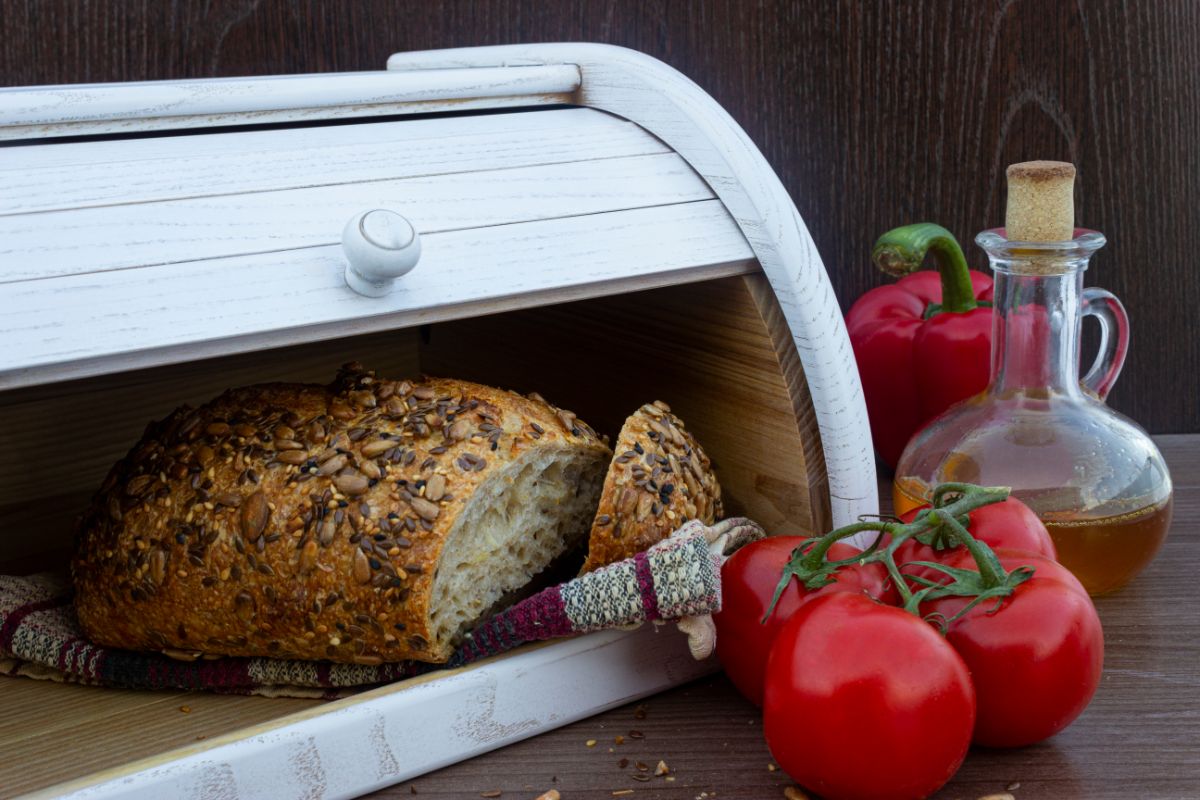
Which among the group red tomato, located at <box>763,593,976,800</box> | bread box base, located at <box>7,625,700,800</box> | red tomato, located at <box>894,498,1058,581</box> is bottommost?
bread box base, located at <box>7,625,700,800</box>

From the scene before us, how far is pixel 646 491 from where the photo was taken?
1109 mm

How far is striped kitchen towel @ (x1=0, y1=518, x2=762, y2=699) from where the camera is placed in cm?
103

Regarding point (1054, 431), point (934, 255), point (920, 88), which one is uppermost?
point (920, 88)

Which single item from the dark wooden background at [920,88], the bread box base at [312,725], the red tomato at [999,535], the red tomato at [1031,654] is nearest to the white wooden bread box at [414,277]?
the bread box base at [312,725]

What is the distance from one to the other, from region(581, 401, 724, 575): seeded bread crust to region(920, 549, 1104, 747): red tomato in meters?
0.25

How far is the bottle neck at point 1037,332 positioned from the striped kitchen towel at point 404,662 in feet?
1.09

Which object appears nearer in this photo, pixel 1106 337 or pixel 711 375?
pixel 711 375

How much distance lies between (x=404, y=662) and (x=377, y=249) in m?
0.37

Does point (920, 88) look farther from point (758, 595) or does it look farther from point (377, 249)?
point (377, 249)

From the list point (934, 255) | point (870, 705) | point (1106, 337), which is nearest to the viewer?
point (870, 705)

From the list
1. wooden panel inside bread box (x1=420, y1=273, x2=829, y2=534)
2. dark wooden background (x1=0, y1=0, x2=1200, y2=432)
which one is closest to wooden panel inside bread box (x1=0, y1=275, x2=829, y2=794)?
wooden panel inside bread box (x1=420, y1=273, x2=829, y2=534)

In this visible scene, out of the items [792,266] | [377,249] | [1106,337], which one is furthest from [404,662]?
[1106,337]

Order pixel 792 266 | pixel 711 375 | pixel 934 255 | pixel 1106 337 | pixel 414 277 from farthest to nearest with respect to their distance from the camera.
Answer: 1. pixel 934 255
2. pixel 1106 337
3. pixel 711 375
4. pixel 792 266
5. pixel 414 277

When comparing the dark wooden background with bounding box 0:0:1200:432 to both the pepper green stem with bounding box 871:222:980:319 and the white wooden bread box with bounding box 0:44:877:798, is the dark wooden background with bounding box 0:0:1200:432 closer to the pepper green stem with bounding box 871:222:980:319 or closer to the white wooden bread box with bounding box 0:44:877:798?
the pepper green stem with bounding box 871:222:980:319
